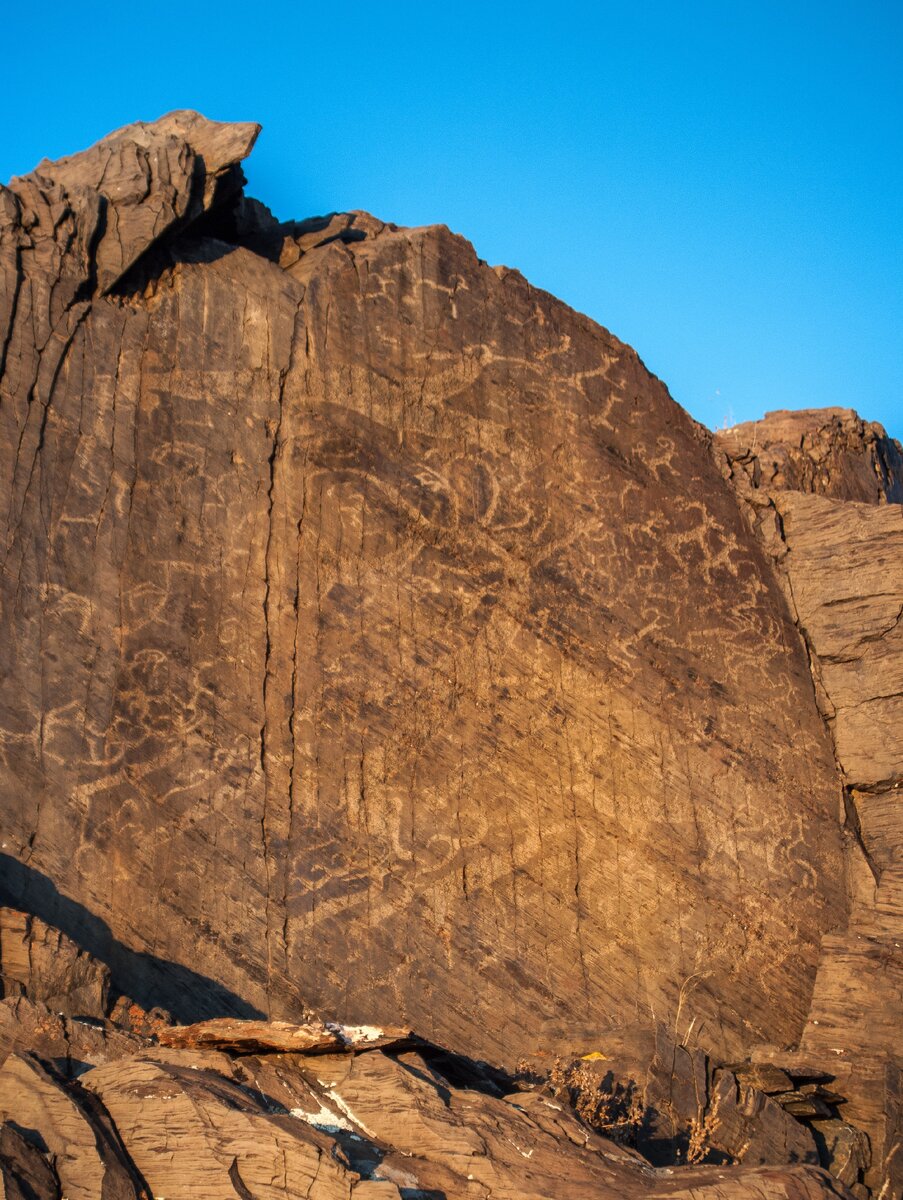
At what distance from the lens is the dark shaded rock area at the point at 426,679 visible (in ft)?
33.9

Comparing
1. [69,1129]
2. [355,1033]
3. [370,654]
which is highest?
[370,654]

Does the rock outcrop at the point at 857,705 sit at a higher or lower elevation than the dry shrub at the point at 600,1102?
higher

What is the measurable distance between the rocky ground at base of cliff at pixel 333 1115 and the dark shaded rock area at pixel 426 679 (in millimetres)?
85

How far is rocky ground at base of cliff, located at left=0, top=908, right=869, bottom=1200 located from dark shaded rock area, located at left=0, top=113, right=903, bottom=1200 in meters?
0.08

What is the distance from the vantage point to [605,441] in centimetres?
1205

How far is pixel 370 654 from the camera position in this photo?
36.7ft

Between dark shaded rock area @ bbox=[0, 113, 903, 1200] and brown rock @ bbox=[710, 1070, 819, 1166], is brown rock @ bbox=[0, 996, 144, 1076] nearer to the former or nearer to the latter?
dark shaded rock area @ bbox=[0, 113, 903, 1200]

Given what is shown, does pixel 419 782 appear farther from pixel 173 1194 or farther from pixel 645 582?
pixel 173 1194

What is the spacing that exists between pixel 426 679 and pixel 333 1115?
4140mm

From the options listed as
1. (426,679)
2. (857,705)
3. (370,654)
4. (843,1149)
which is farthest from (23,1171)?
(857,705)

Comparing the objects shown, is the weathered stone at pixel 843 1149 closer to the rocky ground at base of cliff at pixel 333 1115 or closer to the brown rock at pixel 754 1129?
the rocky ground at base of cliff at pixel 333 1115

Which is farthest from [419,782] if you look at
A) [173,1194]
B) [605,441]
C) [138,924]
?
[173,1194]

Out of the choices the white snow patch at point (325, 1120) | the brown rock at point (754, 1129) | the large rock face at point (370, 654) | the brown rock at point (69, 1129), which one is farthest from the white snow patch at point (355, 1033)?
the brown rock at point (754, 1129)

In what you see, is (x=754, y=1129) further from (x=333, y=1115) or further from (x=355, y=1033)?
(x=333, y=1115)
